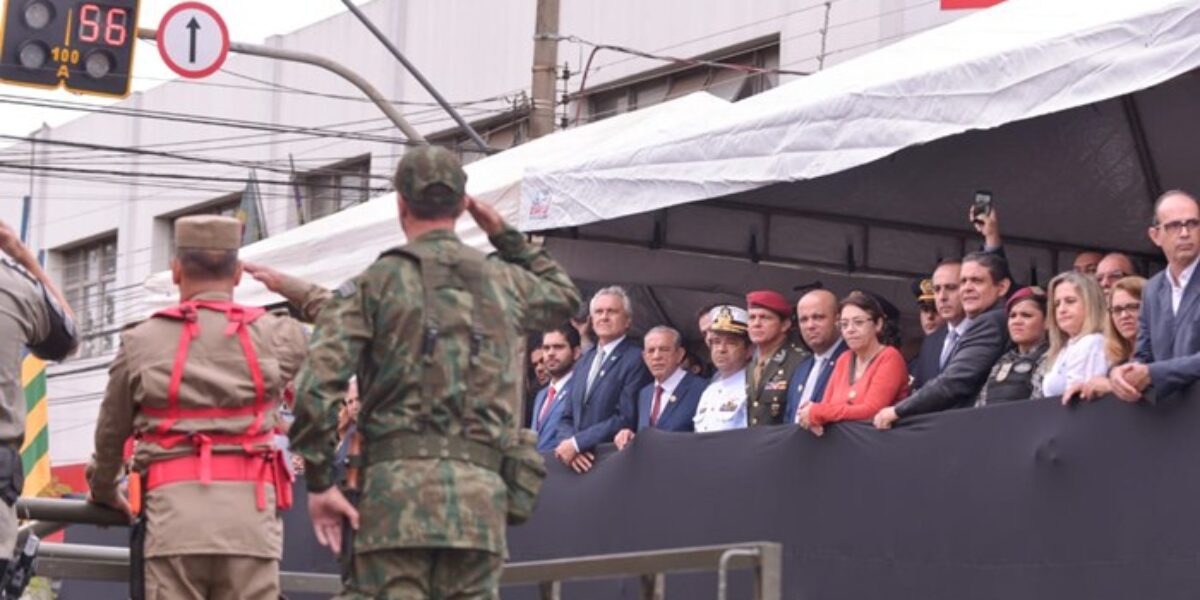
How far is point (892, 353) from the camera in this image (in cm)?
1080

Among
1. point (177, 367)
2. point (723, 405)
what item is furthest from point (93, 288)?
point (177, 367)

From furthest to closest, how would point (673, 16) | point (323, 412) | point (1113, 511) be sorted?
point (673, 16) → point (1113, 511) → point (323, 412)

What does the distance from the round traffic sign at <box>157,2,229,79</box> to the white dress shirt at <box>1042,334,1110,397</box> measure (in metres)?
12.4

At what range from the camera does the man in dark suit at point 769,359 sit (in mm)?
11602

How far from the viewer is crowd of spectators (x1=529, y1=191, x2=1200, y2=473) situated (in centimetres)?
920

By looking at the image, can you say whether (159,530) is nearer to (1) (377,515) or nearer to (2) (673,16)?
(1) (377,515)

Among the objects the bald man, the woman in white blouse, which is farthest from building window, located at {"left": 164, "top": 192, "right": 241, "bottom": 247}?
the woman in white blouse

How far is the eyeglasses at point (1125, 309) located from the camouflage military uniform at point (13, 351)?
4.43 m

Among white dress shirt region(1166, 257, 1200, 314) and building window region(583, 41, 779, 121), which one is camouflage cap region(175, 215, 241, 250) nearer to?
white dress shirt region(1166, 257, 1200, 314)

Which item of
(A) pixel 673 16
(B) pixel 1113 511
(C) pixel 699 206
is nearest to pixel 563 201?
(C) pixel 699 206

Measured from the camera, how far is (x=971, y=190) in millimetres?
12922

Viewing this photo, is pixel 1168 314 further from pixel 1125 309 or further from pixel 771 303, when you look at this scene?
pixel 771 303

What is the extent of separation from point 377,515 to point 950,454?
3867 millimetres

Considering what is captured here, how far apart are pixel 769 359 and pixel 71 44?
395 inches
